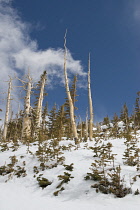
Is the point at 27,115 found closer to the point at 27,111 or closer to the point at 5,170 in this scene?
the point at 27,111

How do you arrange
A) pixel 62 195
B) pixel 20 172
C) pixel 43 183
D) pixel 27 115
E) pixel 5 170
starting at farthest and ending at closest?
1. pixel 27 115
2. pixel 5 170
3. pixel 20 172
4. pixel 43 183
5. pixel 62 195

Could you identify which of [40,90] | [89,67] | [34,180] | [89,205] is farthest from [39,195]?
[40,90]

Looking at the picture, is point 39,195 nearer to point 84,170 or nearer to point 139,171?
point 84,170

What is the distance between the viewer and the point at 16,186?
19.4ft

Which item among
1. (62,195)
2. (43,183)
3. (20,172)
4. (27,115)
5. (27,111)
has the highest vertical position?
(27,111)

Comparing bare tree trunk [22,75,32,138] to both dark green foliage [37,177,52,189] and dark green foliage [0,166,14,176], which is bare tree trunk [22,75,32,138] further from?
dark green foliage [37,177,52,189]

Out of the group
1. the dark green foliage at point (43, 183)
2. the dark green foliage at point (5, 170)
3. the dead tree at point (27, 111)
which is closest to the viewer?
the dark green foliage at point (43, 183)

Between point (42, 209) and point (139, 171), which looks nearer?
point (42, 209)

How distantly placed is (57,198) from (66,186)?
0.61 metres

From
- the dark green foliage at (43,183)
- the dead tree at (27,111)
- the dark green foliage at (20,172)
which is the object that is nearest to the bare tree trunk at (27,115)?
the dead tree at (27,111)

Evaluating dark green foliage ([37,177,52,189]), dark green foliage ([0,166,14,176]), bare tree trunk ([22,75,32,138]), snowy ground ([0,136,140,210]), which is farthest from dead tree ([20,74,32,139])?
dark green foliage ([37,177,52,189])

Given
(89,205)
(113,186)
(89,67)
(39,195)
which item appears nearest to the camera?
(89,205)

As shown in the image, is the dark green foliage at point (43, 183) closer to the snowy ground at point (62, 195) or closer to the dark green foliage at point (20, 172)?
the snowy ground at point (62, 195)

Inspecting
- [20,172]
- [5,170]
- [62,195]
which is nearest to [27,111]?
[5,170]
